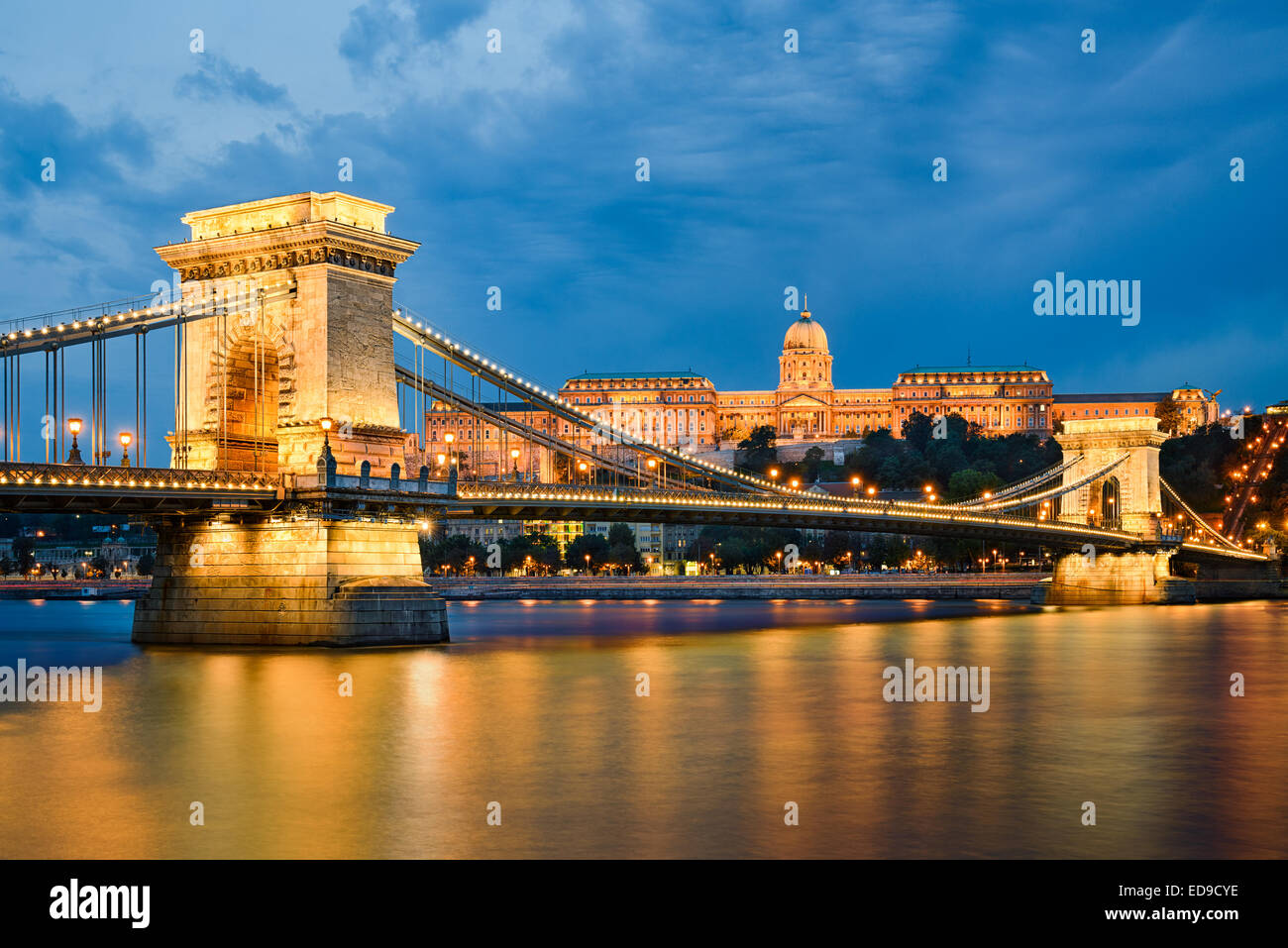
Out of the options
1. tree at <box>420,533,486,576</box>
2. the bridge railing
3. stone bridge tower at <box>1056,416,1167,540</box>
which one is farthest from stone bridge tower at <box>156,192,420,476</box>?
tree at <box>420,533,486,576</box>

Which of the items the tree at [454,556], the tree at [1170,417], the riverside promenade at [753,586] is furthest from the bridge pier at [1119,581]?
the tree at [1170,417]

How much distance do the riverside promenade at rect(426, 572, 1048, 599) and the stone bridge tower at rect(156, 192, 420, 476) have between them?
173 feet

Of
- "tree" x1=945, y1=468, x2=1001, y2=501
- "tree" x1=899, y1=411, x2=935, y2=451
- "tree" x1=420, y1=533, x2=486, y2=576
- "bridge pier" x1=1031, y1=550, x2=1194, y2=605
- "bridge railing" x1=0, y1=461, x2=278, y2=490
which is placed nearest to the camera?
"bridge railing" x1=0, y1=461, x2=278, y2=490

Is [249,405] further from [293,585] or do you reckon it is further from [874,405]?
[874,405]

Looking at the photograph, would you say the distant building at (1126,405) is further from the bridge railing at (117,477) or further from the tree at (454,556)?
the bridge railing at (117,477)

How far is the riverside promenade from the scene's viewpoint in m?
96.0

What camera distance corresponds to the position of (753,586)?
102 m

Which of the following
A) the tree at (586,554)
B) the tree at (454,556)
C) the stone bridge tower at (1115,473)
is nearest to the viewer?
the stone bridge tower at (1115,473)

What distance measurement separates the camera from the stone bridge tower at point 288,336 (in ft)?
122

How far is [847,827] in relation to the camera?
15852 mm

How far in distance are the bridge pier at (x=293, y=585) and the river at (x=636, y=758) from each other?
0.95 metres

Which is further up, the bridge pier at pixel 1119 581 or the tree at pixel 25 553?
the tree at pixel 25 553

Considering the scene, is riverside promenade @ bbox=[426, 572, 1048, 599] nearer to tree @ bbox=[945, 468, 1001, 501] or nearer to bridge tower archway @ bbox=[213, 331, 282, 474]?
tree @ bbox=[945, 468, 1001, 501]
